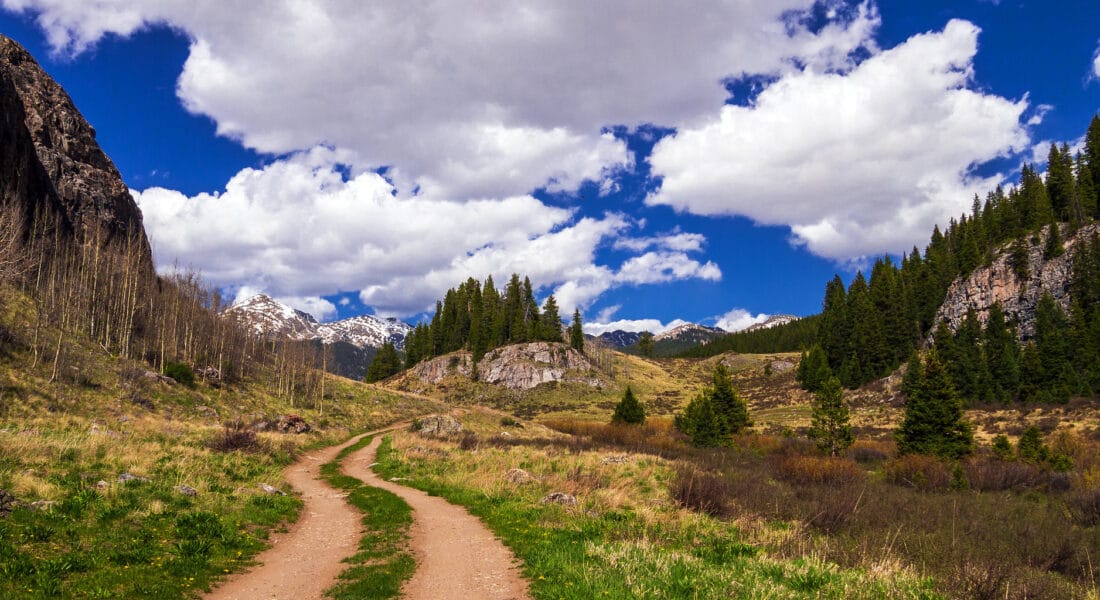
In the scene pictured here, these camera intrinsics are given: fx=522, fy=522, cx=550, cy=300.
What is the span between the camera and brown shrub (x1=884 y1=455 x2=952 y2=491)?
28750 millimetres

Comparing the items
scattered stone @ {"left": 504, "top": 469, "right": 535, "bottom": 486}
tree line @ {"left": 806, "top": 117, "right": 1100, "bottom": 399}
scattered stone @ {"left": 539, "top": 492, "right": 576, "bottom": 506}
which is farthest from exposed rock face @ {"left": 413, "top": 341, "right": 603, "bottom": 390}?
scattered stone @ {"left": 539, "top": 492, "right": 576, "bottom": 506}

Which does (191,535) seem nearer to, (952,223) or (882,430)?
(882,430)

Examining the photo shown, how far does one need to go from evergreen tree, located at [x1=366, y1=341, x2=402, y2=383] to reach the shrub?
91.0m

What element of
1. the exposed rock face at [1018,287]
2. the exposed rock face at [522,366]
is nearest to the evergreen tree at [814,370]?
the exposed rock face at [1018,287]

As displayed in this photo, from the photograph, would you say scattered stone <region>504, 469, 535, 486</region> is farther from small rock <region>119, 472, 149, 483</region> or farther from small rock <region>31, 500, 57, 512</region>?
small rock <region>31, 500, 57, 512</region>

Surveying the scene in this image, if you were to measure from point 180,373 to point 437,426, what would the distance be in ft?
98.4

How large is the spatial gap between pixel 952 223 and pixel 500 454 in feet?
533

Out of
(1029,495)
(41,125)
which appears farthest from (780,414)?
(41,125)

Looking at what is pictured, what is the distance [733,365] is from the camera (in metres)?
184

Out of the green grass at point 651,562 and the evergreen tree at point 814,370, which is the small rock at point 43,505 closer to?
the green grass at point 651,562

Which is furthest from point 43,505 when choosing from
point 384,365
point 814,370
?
point 384,365

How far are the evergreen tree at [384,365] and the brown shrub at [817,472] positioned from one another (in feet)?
433

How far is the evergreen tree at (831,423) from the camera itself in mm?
41938

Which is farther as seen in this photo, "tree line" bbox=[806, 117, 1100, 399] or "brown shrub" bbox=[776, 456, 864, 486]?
"tree line" bbox=[806, 117, 1100, 399]
